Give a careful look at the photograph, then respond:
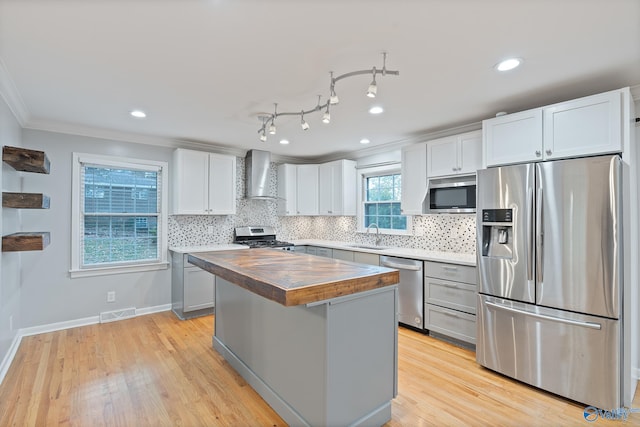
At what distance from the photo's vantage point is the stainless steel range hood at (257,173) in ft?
16.2

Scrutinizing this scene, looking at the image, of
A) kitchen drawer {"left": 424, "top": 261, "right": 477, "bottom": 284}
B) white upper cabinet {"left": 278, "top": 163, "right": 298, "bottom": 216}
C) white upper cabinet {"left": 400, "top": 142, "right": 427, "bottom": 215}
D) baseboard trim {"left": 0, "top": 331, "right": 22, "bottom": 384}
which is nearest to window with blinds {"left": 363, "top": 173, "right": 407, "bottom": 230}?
white upper cabinet {"left": 400, "top": 142, "right": 427, "bottom": 215}

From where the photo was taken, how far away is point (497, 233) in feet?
8.89

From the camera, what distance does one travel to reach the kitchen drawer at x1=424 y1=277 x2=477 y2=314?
312 centimetres

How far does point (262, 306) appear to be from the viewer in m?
2.38

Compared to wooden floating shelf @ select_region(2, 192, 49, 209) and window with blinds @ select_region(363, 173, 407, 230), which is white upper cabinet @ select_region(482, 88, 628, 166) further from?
A: wooden floating shelf @ select_region(2, 192, 49, 209)

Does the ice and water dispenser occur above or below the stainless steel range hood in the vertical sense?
below

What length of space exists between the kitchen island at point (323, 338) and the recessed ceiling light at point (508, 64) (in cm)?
159

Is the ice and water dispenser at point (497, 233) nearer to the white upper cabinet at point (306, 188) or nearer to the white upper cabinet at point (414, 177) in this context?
the white upper cabinet at point (414, 177)

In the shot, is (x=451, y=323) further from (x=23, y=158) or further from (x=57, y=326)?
(x=57, y=326)

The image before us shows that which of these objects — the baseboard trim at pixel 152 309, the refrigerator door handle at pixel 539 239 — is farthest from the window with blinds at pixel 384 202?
the baseboard trim at pixel 152 309

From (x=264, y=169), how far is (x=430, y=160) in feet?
8.38

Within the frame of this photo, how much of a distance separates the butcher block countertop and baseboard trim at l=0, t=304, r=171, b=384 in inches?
78.2

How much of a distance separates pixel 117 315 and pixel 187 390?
87.8 inches

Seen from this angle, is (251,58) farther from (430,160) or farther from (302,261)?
(430,160)
